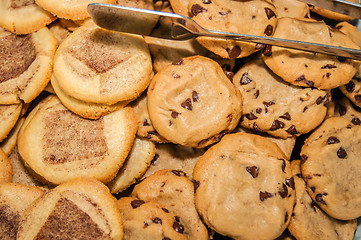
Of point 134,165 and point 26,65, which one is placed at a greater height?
point 26,65

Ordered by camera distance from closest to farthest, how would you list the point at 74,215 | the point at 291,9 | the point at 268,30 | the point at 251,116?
the point at 74,215
the point at 268,30
the point at 251,116
the point at 291,9

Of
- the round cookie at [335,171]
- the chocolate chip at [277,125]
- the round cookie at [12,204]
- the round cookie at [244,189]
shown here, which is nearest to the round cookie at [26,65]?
the round cookie at [12,204]

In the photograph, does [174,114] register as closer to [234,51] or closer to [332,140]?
[234,51]

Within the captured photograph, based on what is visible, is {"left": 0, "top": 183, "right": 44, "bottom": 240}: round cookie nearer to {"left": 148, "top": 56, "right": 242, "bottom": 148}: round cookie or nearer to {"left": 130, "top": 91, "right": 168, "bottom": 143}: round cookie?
{"left": 130, "top": 91, "right": 168, "bottom": 143}: round cookie

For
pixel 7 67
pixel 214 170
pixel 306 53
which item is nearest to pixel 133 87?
pixel 214 170

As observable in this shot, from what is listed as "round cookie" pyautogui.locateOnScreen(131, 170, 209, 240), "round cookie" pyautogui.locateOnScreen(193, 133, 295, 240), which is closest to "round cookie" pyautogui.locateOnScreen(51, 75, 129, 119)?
"round cookie" pyautogui.locateOnScreen(131, 170, 209, 240)

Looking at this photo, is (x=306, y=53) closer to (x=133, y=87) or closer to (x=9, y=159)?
(x=133, y=87)

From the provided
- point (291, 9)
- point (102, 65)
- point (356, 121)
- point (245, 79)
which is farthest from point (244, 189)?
point (291, 9)

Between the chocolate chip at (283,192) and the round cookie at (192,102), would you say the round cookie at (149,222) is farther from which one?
the chocolate chip at (283,192)
